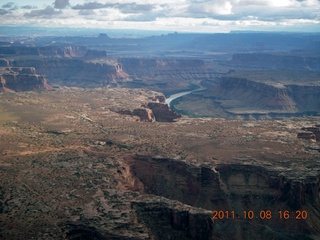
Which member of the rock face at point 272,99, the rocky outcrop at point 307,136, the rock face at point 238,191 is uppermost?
the rocky outcrop at point 307,136

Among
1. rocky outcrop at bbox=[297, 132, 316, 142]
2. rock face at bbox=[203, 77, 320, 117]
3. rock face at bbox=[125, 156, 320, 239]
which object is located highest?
rocky outcrop at bbox=[297, 132, 316, 142]

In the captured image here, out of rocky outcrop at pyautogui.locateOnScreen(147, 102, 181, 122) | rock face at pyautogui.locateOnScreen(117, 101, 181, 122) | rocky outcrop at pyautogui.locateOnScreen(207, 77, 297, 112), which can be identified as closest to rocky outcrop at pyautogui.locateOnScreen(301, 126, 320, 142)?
rock face at pyautogui.locateOnScreen(117, 101, 181, 122)

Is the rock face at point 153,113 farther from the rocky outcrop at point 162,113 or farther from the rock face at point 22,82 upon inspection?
the rock face at point 22,82

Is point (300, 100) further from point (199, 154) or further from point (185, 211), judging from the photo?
point (185, 211)

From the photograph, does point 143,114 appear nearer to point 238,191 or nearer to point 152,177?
point 152,177

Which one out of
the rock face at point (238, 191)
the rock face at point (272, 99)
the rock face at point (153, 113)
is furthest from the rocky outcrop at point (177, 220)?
the rock face at point (272, 99)

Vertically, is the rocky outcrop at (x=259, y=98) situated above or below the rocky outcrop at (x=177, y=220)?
below

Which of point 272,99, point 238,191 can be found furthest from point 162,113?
point 272,99

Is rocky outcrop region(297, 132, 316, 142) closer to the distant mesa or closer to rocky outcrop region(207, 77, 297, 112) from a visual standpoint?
the distant mesa

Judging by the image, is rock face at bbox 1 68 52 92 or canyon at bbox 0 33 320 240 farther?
rock face at bbox 1 68 52 92

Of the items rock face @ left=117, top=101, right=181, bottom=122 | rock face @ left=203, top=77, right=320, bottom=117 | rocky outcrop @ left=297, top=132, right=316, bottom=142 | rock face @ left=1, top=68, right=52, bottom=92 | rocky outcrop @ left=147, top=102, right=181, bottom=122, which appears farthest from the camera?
rock face @ left=1, top=68, right=52, bottom=92
